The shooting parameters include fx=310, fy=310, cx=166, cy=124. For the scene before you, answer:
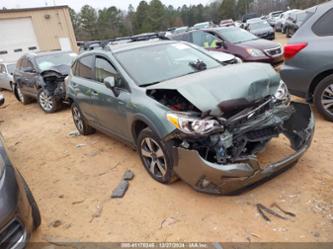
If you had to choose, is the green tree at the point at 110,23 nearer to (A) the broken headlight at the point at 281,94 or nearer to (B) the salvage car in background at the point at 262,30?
(B) the salvage car in background at the point at 262,30

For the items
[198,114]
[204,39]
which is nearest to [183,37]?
[204,39]

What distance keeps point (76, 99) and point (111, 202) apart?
252cm

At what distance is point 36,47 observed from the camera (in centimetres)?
2139

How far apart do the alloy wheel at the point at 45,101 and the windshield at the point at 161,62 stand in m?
4.87

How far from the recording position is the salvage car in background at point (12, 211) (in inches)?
94.6

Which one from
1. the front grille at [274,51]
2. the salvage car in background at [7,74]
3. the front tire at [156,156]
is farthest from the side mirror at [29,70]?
the front grille at [274,51]

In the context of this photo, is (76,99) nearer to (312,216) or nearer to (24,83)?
(312,216)

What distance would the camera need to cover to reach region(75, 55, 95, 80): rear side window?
194 inches

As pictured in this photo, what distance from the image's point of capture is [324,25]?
15.1ft

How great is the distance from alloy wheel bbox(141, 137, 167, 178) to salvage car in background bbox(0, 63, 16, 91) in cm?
996

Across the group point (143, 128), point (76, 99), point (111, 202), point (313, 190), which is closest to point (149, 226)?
point (111, 202)

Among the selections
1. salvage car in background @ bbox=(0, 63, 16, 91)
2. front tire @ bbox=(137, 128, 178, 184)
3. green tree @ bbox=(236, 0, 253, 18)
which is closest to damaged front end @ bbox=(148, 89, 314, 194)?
front tire @ bbox=(137, 128, 178, 184)

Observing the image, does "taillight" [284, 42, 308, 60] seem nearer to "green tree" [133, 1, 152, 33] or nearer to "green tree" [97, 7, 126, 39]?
"green tree" [97, 7, 126, 39]

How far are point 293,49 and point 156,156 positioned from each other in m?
2.85
